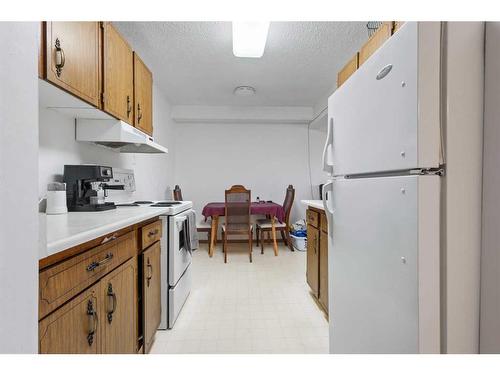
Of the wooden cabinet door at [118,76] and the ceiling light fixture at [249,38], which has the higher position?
the ceiling light fixture at [249,38]

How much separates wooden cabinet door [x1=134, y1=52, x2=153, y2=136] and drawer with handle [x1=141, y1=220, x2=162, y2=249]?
0.88 meters

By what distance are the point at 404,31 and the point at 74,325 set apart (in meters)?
1.36

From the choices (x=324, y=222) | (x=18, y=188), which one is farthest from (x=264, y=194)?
(x=18, y=188)

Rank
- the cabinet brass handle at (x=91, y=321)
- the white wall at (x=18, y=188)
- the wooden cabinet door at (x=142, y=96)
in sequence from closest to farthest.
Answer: the white wall at (x=18, y=188) → the cabinet brass handle at (x=91, y=321) → the wooden cabinet door at (x=142, y=96)

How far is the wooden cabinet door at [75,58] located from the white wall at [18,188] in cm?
70

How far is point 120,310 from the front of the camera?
1.11m

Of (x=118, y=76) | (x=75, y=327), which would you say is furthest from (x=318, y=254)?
(x=118, y=76)

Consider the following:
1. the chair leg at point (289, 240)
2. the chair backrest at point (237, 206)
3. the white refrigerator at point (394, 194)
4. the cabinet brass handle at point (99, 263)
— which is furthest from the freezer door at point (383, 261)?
the chair leg at point (289, 240)

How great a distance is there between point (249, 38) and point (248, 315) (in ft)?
7.48

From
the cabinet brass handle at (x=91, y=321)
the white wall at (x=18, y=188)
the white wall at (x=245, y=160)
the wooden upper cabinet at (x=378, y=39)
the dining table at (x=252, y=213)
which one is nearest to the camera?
the white wall at (x=18, y=188)

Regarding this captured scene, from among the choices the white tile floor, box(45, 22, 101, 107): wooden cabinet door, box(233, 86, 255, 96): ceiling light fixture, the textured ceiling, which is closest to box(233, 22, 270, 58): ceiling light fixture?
the textured ceiling

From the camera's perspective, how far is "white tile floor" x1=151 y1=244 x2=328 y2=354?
1570 millimetres

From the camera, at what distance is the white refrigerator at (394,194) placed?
666mm

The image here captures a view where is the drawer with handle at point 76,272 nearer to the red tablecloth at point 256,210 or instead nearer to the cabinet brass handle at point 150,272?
the cabinet brass handle at point 150,272
